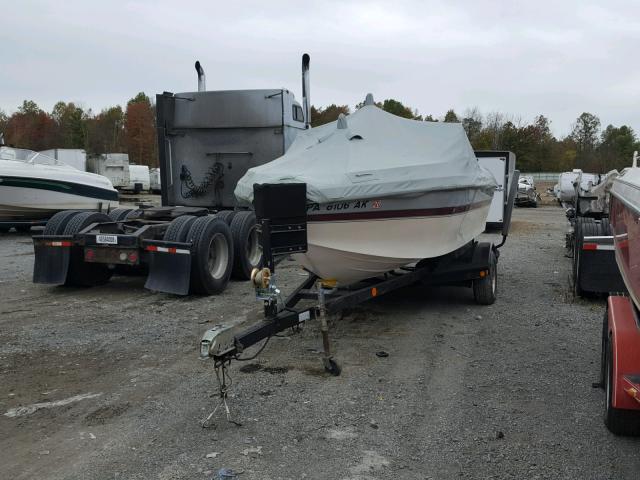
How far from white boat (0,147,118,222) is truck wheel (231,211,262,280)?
709cm

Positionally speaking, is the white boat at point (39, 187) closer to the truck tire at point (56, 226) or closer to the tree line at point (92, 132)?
the truck tire at point (56, 226)

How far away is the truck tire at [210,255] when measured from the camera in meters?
8.00

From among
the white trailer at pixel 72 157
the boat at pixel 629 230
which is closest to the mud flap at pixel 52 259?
the boat at pixel 629 230

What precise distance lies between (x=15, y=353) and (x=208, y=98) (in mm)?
6413

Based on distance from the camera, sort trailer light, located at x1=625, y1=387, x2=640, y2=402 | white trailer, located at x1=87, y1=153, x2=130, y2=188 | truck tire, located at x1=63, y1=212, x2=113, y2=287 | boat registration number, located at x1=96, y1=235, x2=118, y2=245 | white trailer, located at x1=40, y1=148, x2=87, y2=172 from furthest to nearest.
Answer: white trailer, located at x1=87, y1=153, x2=130, y2=188
white trailer, located at x1=40, y1=148, x2=87, y2=172
truck tire, located at x1=63, y1=212, x2=113, y2=287
boat registration number, located at x1=96, y1=235, x2=118, y2=245
trailer light, located at x1=625, y1=387, x2=640, y2=402

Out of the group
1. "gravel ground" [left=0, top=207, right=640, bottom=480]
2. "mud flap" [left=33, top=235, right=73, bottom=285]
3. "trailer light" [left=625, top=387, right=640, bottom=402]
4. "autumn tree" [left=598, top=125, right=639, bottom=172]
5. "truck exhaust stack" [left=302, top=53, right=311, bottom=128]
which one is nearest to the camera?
"trailer light" [left=625, top=387, right=640, bottom=402]

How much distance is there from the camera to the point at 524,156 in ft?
196

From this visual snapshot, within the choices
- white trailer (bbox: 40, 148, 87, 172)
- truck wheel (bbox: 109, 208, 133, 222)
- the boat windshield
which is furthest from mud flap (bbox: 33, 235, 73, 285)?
white trailer (bbox: 40, 148, 87, 172)

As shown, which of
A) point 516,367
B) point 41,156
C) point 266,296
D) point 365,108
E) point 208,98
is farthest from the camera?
point 41,156

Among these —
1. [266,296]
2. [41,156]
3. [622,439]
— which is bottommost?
[622,439]

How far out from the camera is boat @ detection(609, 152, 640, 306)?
360 centimetres

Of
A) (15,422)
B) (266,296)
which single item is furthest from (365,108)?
(15,422)

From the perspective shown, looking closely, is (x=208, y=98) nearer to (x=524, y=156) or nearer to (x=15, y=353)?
(x=15, y=353)

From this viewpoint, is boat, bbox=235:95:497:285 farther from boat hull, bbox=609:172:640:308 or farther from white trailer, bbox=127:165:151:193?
white trailer, bbox=127:165:151:193
